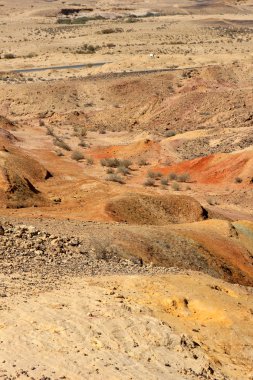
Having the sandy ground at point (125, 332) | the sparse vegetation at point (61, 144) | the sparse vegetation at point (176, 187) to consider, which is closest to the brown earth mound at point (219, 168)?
the sparse vegetation at point (176, 187)

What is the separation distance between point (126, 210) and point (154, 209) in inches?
50.5

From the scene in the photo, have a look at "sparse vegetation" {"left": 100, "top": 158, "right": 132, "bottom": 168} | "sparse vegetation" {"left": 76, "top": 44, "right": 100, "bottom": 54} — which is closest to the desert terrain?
"sparse vegetation" {"left": 100, "top": 158, "right": 132, "bottom": 168}

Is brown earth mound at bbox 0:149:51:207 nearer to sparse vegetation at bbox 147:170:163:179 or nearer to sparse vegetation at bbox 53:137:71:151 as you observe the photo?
sparse vegetation at bbox 147:170:163:179

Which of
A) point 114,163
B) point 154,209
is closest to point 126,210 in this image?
point 154,209

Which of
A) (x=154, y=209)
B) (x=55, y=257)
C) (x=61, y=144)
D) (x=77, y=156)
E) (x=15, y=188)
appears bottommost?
(x=61, y=144)

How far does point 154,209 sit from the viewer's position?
24.8m

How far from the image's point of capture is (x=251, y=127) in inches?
1700

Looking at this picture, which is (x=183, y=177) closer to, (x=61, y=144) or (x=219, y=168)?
(x=219, y=168)

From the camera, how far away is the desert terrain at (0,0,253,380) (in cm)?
1109

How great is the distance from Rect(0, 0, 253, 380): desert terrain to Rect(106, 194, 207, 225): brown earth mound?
0.19ft

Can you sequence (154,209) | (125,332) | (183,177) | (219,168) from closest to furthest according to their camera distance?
1. (125,332)
2. (154,209)
3. (183,177)
4. (219,168)

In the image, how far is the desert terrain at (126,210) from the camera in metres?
11.1

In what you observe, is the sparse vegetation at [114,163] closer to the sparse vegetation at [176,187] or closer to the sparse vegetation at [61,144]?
the sparse vegetation at [61,144]

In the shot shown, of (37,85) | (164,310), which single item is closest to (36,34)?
(37,85)
